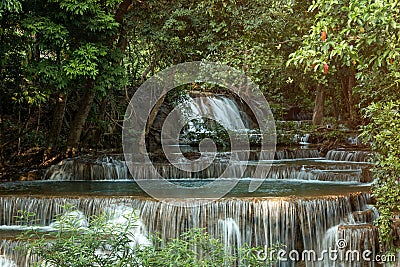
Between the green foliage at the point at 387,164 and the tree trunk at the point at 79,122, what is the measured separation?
25.9ft

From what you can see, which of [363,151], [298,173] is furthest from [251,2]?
[363,151]

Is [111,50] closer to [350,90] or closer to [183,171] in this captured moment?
[183,171]

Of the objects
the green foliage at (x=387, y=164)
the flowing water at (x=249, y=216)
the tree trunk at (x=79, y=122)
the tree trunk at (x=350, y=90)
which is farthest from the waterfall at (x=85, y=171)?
the tree trunk at (x=350, y=90)

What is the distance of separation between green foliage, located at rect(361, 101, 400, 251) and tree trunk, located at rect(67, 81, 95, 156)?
310 inches

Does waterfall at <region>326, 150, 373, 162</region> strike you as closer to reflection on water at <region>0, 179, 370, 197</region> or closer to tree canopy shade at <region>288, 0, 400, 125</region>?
reflection on water at <region>0, 179, 370, 197</region>

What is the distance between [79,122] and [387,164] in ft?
28.2

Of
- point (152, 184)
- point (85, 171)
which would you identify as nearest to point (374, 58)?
point (152, 184)

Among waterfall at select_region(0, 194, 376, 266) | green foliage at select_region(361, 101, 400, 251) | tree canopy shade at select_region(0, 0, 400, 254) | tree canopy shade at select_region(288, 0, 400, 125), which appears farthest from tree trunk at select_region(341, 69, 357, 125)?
tree canopy shade at select_region(288, 0, 400, 125)

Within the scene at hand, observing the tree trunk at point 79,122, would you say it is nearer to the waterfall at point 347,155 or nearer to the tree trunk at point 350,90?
the waterfall at point 347,155

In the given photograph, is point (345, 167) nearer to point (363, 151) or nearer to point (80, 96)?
point (363, 151)

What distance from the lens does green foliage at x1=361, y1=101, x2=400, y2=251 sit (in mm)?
7109

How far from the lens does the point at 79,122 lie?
1341 centimetres

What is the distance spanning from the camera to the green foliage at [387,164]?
7.11 metres

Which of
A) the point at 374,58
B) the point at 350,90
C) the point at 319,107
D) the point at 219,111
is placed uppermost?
the point at 350,90
